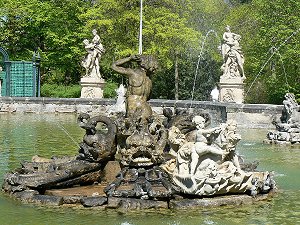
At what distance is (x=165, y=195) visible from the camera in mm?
9180

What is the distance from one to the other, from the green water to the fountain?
223mm

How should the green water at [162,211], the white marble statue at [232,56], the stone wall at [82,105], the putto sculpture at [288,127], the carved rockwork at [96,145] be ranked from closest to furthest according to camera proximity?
the green water at [162,211], the carved rockwork at [96,145], the putto sculpture at [288,127], the stone wall at [82,105], the white marble statue at [232,56]

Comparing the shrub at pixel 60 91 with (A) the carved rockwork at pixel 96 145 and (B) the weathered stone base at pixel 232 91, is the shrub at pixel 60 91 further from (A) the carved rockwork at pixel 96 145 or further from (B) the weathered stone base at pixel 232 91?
(A) the carved rockwork at pixel 96 145

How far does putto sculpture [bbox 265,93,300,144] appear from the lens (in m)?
17.6

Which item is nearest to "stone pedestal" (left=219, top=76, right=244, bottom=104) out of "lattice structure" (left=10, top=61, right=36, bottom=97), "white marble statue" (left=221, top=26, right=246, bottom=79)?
"white marble statue" (left=221, top=26, right=246, bottom=79)

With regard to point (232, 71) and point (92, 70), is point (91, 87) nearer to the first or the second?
point (92, 70)

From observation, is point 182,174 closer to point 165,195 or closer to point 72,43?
point 165,195

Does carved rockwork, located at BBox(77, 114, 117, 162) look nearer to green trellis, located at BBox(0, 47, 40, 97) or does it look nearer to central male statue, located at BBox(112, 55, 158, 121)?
central male statue, located at BBox(112, 55, 158, 121)

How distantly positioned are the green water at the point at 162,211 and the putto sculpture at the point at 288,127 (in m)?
0.58

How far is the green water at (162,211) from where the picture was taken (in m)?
8.48

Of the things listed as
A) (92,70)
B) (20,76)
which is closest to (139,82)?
(92,70)

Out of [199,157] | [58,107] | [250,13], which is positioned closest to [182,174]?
[199,157]

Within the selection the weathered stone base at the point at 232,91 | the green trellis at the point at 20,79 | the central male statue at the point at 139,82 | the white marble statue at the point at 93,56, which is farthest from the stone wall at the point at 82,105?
the central male statue at the point at 139,82

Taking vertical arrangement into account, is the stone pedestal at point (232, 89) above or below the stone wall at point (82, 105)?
above
